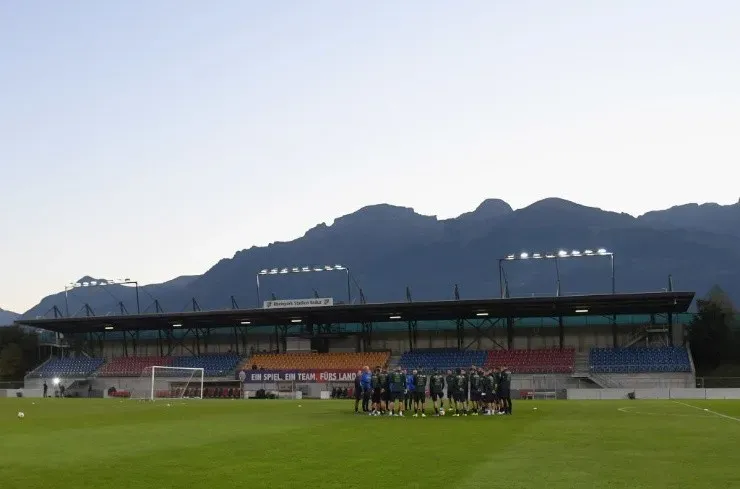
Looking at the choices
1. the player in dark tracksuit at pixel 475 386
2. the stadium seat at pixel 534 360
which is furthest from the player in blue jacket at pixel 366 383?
the stadium seat at pixel 534 360

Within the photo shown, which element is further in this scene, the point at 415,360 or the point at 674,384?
the point at 415,360

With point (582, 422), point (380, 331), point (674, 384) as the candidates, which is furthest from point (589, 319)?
point (582, 422)

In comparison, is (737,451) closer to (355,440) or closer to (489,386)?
(355,440)

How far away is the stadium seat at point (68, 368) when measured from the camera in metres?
95.7

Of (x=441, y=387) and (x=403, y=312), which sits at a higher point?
(x=403, y=312)

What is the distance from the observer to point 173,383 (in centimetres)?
8538

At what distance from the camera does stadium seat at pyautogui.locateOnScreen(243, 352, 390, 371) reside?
277 ft

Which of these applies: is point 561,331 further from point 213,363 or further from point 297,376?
point 213,363

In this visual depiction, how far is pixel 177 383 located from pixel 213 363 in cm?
704

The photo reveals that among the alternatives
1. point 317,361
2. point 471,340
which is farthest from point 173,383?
point 471,340

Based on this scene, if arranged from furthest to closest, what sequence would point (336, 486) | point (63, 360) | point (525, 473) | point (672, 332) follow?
point (63, 360), point (672, 332), point (525, 473), point (336, 486)

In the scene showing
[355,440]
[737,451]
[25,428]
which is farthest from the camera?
[25,428]

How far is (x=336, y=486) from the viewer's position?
1340 cm

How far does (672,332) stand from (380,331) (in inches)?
1215
